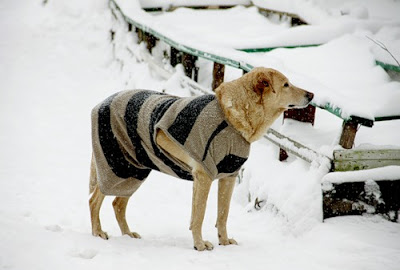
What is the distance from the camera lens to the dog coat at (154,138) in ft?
10.7

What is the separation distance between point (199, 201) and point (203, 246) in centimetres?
39

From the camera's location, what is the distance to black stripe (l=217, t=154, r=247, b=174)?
332 centimetres

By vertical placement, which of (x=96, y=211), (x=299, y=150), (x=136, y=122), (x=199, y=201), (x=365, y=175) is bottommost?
(x=96, y=211)

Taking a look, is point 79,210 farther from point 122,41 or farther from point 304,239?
point 122,41

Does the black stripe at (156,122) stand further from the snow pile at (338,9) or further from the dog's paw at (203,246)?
the snow pile at (338,9)

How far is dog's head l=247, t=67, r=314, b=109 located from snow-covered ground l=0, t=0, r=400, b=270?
698 mm

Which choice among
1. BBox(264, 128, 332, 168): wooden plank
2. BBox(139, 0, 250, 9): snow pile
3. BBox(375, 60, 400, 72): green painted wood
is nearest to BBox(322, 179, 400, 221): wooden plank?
BBox(264, 128, 332, 168): wooden plank

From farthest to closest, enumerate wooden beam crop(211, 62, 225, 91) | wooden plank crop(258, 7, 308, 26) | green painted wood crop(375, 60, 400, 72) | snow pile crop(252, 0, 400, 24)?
wooden plank crop(258, 7, 308, 26) → snow pile crop(252, 0, 400, 24) → wooden beam crop(211, 62, 225, 91) → green painted wood crop(375, 60, 400, 72)

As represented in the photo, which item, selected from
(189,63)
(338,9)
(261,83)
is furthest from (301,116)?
(338,9)

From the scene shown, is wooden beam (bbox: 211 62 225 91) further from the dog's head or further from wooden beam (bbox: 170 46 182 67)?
the dog's head

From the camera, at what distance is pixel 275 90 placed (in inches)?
136

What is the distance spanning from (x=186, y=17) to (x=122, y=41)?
183 centimetres

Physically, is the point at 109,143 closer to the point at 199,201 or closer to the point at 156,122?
the point at 156,122

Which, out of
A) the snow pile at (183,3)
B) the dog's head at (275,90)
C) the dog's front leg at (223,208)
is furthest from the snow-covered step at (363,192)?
the snow pile at (183,3)
